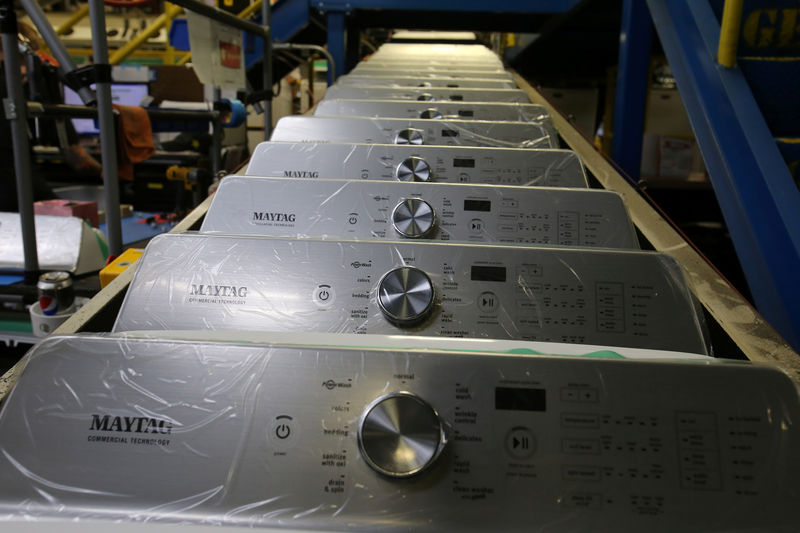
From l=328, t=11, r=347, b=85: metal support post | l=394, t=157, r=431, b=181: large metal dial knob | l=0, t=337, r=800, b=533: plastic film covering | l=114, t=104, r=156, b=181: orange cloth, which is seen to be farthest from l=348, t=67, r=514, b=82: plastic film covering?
l=0, t=337, r=800, b=533: plastic film covering

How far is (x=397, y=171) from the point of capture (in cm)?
135

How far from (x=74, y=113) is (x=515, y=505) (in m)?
1.70

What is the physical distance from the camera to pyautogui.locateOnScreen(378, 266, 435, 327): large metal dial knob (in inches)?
32.6

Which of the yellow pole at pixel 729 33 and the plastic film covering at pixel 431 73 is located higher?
the yellow pole at pixel 729 33

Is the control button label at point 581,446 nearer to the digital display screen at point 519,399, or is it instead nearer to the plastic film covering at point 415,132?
the digital display screen at point 519,399

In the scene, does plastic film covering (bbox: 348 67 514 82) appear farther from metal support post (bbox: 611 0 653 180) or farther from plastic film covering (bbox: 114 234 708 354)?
plastic film covering (bbox: 114 234 708 354)

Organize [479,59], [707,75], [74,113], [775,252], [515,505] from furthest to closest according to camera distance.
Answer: [479,59] → [74,113] → [707,75] → [775,252] → [515,505]

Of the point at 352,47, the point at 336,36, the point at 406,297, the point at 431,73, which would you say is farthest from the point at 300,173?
the point at 352,47

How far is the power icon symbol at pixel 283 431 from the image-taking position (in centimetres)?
53

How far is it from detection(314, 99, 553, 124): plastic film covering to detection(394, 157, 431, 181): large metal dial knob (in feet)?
2.05

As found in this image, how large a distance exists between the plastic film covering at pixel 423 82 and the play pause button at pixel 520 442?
2.22 metres

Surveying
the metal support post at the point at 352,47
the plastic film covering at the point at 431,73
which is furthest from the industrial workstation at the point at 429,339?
the metal support post at the point at 352,47

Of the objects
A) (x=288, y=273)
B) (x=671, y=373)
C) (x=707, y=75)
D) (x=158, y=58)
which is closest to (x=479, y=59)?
(x=707, y=75)

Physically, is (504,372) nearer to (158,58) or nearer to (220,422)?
(220,422)
